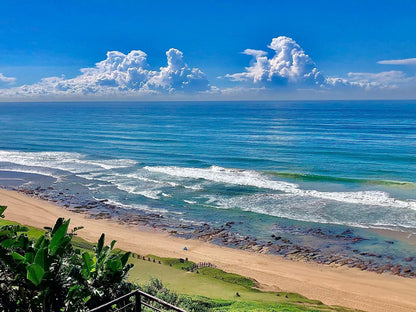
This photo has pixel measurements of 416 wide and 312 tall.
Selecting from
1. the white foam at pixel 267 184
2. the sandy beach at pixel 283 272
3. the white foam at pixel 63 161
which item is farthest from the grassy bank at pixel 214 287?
the white foam at pixel 63 161

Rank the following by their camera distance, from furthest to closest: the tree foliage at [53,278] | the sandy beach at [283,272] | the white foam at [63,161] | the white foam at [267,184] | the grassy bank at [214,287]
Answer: the white foam at [63,161] < the white foam at [267,184] < the sandy beach at [283,272] < the grassy bank at [214,287] < the tree foliage at [53,278]

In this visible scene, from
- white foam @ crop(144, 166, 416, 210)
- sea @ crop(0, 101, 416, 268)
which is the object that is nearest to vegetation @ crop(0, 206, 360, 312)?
sea @ crop(0, 101, 416, 268)

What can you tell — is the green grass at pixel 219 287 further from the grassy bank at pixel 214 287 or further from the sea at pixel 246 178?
the sea at pixel 246 178

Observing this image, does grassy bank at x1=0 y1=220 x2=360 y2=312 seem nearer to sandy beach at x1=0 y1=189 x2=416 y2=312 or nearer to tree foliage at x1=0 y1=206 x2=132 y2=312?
sandy beach at x1=0 y1=189 x2=416 y2=312

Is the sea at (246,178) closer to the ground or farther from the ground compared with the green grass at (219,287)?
farther from the ground

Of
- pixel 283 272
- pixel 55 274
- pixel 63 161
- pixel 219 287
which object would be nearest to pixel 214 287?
pixel 219 287

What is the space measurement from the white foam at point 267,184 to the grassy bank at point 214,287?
1724 centimetres

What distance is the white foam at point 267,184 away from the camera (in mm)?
33312

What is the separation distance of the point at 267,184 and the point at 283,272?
17654mm

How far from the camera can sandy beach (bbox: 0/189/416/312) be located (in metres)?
19.3

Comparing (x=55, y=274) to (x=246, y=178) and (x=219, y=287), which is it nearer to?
(x=219, y=287)

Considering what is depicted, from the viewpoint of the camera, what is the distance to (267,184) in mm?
39406

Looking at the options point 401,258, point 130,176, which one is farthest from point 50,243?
point 130,176

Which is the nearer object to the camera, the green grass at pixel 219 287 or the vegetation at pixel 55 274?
the vegetation at pixel 55 274
